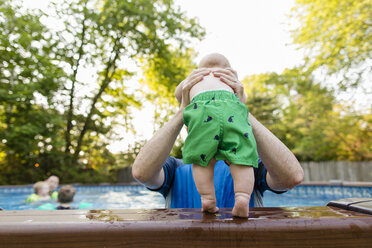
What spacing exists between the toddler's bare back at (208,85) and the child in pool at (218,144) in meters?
0.07

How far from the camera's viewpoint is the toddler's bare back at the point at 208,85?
1.33m

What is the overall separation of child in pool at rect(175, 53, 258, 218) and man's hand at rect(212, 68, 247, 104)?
146 mm

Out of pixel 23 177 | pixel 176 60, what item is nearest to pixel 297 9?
pixel 176 60

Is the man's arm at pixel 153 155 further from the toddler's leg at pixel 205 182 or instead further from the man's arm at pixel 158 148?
the toddler's leg at pixel 205 182

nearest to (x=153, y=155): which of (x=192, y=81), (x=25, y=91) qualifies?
(x=192, y=81)

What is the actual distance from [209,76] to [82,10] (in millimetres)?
17536

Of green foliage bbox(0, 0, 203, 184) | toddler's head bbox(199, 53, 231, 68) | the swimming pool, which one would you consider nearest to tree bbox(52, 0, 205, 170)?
Answer: green foliage bbox(0, 0, 203, 184)

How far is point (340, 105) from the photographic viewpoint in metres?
15.0

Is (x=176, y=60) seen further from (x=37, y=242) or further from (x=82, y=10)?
(x=37, y=242)

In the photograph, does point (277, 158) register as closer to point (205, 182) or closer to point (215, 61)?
point (205, 182)

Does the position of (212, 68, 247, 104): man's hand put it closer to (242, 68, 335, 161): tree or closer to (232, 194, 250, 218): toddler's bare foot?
(232, 194, 250, 218): toddler's bare foot

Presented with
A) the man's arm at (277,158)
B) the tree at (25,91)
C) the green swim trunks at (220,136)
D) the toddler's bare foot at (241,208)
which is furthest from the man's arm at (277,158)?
the tree at (25,91)

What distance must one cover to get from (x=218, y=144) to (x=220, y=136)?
0.04 meters

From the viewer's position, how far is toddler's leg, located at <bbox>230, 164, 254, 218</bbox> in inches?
35.4
